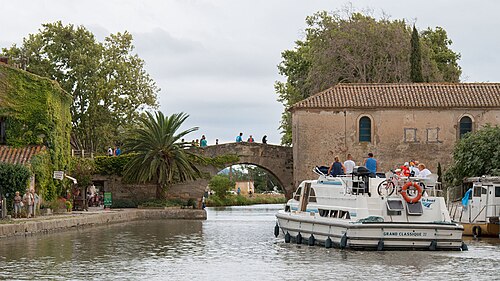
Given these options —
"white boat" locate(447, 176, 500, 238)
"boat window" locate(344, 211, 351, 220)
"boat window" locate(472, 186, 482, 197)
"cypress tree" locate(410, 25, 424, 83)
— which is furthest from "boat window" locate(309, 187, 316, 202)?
"cypress tree" locate(410, 25, 424, 83)

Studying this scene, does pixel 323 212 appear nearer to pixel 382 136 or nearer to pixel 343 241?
pixel 343 241

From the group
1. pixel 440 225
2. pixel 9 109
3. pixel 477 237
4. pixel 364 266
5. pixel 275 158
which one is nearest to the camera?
pixel 364 266

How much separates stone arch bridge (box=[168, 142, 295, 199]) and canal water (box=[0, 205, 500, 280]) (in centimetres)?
2280

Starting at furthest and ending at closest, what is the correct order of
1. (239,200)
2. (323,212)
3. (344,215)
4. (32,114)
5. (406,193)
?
(239,200) → (32,114) → (323,212) → (344,215) → (406,193)

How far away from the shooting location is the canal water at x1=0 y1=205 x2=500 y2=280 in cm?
2027

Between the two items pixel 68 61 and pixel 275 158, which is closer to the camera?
pixel 275 158

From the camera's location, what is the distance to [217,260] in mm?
23922

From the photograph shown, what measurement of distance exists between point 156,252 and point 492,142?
1756 centimetres

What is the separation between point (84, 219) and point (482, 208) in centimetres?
1538

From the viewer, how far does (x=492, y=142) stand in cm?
3850

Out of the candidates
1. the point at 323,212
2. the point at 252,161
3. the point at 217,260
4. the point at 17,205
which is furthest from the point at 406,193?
the point at 252,161

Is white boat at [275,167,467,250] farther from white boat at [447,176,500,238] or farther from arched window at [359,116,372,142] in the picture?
arched window at [359,116,372,142]

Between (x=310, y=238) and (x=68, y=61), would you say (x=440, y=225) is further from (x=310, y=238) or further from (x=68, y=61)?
(x=68, y=61)

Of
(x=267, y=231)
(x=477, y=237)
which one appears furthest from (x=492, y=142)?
(x=267, y=231)
